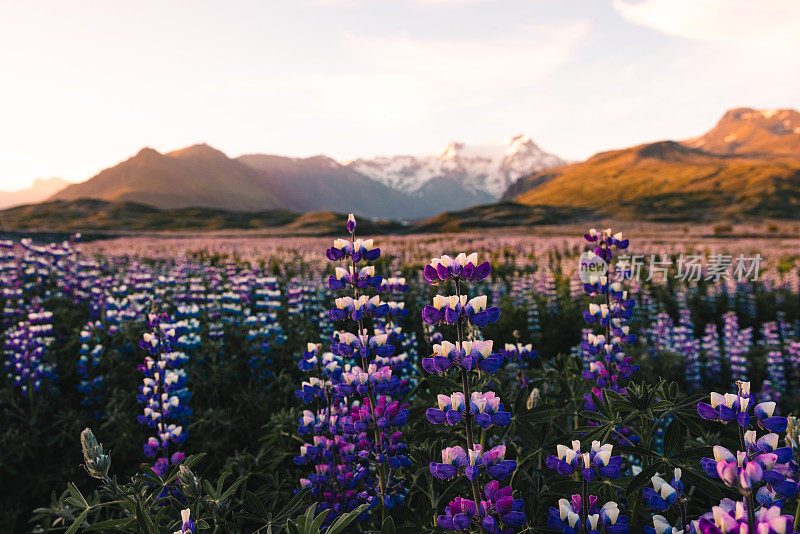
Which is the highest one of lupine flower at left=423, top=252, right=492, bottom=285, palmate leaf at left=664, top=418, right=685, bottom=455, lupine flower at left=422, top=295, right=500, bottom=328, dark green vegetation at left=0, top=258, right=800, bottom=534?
lupine flower at left=423, top=252, right=492, bottom=285

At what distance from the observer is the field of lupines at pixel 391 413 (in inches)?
61.6

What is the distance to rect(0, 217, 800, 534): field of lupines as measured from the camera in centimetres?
156

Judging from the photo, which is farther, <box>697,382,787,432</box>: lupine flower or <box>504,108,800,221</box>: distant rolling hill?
<box>504,108,800,221</box>: distant rolling hill

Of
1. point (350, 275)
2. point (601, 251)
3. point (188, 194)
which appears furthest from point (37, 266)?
point (188, 194)

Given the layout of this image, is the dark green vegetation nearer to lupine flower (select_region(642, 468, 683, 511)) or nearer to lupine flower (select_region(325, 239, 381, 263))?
lupine flower (select_region(642, 468, 683, 511))

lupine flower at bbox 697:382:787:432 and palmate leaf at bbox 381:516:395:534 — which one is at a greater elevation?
lupine flower at bbox 697:382:787:432

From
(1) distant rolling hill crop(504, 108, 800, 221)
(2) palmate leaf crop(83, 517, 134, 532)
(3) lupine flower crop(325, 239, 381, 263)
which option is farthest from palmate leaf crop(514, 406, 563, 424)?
(1) distant rolling hill crop(504, 108, 800, 221)

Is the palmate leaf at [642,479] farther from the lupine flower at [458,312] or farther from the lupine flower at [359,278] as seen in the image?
the lupine flower at [359,278]

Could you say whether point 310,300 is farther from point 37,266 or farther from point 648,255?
point 648,255

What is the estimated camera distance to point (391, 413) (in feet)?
7.91

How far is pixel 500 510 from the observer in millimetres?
1496

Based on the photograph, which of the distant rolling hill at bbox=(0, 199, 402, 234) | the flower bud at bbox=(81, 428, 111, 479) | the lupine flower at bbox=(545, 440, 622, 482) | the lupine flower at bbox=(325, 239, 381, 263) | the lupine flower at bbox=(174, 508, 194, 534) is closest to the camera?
the lupine flower at bbox=(545, 440, 622, 482)

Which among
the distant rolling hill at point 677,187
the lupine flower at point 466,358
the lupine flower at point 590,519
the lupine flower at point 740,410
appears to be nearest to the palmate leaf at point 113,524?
the lupine flower at point 466,358

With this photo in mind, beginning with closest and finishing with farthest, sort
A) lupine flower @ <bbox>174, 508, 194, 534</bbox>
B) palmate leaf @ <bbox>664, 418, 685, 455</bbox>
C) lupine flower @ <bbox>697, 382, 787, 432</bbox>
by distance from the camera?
lupine flower @ <bbox>697, 382, 787, 432</bbox> < lupine flower @ <bbox>174, 508, 194, 534</bbox> < palmate leaf @ <bbox>664, 418, 685, 455</bbox>
